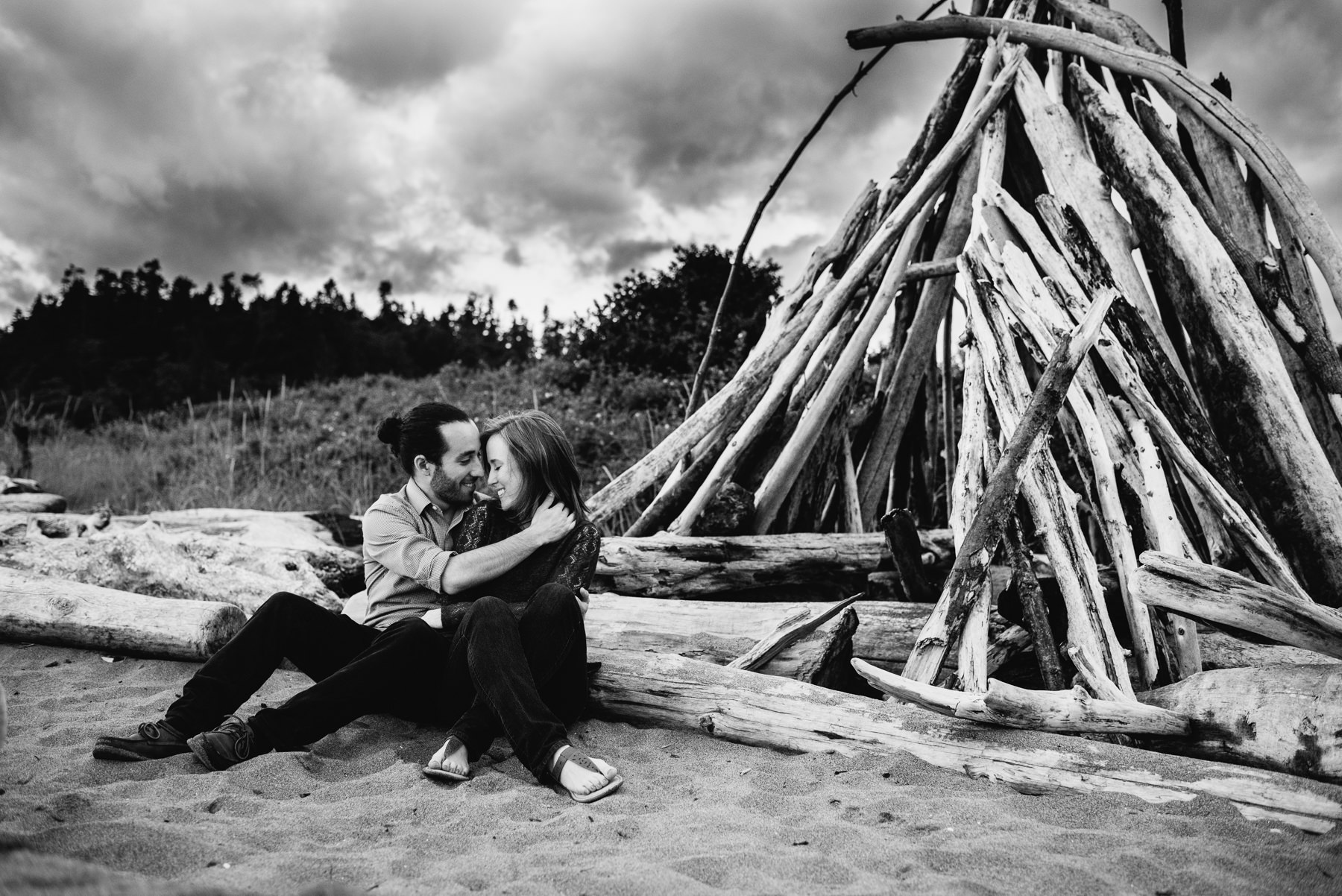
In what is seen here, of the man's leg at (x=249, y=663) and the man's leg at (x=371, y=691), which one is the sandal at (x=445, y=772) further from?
the man's leg at (x=249, y=663)

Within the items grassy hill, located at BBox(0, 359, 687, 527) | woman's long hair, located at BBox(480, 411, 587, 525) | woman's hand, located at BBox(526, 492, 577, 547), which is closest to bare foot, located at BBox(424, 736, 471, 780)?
woman's hand, located at BBox(526, 492, 577, 547)

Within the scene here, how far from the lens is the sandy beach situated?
70.9 inches

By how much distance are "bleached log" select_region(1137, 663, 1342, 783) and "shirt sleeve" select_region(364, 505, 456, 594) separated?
7.66ft

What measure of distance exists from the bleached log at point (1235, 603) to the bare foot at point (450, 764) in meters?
1.99

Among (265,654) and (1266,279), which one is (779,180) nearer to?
(1266,279)

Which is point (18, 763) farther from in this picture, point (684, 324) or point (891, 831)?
point (684, 324)

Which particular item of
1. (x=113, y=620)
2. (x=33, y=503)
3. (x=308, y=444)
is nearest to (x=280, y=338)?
(x=308, y=444)

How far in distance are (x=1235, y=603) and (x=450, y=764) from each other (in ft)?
7.22

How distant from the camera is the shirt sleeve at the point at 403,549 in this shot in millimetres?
2947

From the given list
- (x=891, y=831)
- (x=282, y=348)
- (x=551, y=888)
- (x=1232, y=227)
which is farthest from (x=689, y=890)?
(x=282, y=348)

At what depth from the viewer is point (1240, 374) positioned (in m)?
3.53

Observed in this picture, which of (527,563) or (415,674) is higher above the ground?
(527,563)

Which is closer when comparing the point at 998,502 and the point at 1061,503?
the point at 998,502

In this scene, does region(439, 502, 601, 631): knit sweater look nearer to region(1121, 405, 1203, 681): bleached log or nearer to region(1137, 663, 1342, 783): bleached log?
region(1137, 663, 1342, 783): bleached log
